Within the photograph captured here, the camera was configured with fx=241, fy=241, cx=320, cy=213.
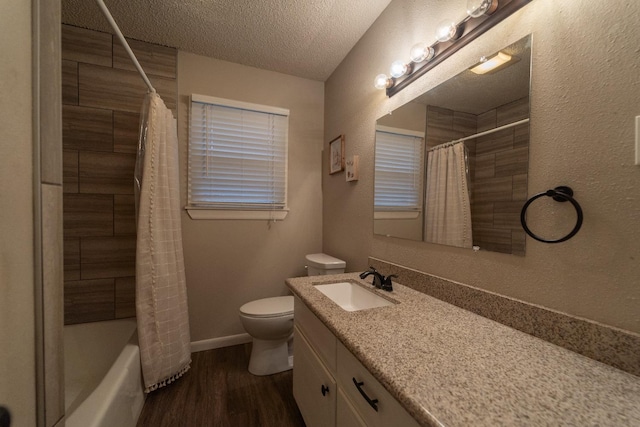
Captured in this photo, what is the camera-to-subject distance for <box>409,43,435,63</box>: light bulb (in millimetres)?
1174

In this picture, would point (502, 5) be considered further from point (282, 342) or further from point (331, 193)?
point (282, 342)

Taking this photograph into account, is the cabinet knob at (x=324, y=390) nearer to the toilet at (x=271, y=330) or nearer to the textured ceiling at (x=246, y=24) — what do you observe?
the toilet at (x=271, y=330)

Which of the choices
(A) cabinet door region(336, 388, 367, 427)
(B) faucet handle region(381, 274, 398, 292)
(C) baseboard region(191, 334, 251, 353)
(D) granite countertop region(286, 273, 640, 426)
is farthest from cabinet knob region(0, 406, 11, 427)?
(C) baseboard region(191, 334, 251, 353)

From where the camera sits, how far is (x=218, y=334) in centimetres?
210

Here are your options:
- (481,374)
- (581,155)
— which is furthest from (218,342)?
(581,155)

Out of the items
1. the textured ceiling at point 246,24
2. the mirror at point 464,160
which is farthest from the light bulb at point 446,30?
the textured ceiling at point 246,24

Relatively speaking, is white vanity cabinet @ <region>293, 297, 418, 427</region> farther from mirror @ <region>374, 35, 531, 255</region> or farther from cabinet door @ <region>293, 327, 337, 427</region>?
mirror @ <region>374, 35, 531, 255</region>

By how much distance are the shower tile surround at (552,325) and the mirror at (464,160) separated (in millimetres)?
189

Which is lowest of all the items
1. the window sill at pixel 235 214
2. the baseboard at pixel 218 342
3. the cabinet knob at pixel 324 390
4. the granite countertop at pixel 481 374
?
the baseboard at pixel 218 342

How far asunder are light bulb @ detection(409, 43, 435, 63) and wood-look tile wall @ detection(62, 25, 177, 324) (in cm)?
195

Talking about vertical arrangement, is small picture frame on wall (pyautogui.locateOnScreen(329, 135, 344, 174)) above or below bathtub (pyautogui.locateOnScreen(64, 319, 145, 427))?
above

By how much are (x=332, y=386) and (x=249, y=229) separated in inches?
60.4

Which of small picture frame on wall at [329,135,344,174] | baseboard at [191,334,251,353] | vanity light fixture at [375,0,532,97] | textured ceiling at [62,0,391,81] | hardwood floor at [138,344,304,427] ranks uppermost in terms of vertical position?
textured ceiling at [62,0,391,81]

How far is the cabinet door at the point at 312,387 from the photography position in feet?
3.07
